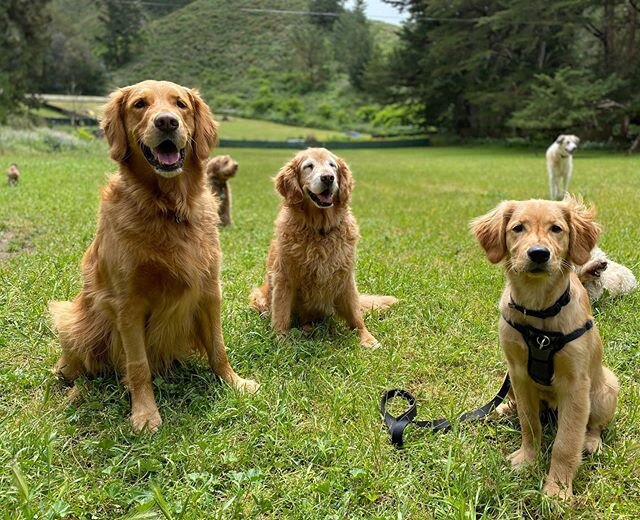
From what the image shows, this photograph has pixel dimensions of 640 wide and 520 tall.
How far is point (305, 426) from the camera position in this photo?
267 cm

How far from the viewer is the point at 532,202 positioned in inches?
96.3

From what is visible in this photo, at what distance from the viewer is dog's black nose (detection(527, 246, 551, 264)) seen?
220 centimetres

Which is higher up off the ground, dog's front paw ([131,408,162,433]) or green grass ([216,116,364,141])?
dog's front paw ([131,408,162,433])

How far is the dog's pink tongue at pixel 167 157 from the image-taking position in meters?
2.77

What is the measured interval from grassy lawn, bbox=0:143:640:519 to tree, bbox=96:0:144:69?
7034 cm

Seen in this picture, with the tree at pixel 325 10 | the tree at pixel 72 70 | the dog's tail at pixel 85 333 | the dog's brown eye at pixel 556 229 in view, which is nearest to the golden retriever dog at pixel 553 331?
the dog's brown eye at pixel 556 229

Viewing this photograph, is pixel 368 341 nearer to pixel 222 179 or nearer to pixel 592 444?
pixel 592 444

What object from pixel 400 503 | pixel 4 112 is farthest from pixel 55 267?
pixel 4 112

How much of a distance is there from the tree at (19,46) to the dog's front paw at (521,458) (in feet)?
99.7

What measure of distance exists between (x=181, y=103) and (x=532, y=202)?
197cm

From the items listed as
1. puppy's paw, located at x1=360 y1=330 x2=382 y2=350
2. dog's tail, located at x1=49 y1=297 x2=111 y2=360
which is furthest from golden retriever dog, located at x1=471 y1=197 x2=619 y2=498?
dog's tail, located at x1=49 y1=297 x2=111 y2=360

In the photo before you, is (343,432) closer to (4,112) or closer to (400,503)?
(400,503)

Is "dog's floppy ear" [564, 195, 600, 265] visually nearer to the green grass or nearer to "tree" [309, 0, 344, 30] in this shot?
the green grass

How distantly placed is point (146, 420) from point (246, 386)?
0.61 metres
